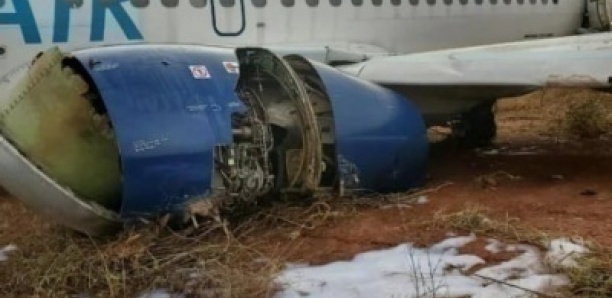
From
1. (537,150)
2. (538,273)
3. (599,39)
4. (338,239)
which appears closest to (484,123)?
(537,150)

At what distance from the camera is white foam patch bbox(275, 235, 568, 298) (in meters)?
5.48

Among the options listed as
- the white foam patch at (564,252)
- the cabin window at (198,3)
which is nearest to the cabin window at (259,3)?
the cabin window at (198,3)

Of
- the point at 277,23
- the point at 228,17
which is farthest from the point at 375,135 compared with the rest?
the point at 277,23

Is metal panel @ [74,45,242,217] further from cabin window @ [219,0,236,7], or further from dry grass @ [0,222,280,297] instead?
cabin window @ [219,0,236,7]

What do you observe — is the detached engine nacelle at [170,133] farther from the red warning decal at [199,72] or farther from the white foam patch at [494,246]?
the white foam patch at [494,246]

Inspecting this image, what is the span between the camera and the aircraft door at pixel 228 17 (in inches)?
404

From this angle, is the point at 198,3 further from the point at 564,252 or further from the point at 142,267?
the point at 564,252

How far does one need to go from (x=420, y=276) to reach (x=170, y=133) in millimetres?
1957

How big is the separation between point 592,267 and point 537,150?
19.4ft

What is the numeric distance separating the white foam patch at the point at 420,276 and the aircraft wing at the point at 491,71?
2525mm

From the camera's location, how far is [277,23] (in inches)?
421

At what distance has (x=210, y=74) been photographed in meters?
7.36

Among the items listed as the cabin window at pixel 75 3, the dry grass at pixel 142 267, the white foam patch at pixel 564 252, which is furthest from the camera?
the cabin window at pixel 75 3

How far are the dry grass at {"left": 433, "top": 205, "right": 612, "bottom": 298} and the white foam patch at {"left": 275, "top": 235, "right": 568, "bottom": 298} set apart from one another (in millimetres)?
103
